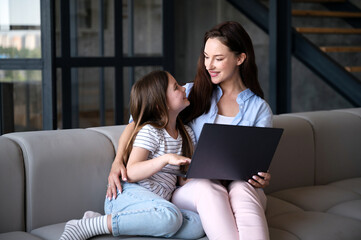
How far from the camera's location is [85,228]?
182 cm

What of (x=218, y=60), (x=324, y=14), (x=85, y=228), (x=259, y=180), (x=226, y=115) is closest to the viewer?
(x=85, y=228)

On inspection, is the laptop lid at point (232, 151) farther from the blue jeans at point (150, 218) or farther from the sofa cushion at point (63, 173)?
the sofa cushion at point (63, 173)

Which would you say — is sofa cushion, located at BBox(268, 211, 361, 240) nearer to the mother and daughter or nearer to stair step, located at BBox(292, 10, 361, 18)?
the mother and daughter

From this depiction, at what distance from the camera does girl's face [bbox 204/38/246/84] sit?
219cm

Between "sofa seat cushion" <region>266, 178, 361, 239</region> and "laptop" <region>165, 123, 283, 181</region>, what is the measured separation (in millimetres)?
274

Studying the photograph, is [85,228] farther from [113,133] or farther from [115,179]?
[113,133]

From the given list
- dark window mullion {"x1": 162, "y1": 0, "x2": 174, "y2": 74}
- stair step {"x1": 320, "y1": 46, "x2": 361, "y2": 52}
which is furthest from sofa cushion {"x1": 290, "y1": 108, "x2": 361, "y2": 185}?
dark window mullion {"x1": 162, "y1": 0, "x2": 174, "y2": 74}

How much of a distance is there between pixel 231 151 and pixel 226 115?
0.45 meters

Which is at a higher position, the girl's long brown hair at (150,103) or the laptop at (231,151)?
the girl's long brown hair at (150,103)

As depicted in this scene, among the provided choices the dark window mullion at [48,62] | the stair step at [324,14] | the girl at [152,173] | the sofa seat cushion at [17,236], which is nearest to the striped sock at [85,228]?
the girl at [152,173]

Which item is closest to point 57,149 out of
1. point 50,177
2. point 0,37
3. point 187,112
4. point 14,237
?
point 50,177

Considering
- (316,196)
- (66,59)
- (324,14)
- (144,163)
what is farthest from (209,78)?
(324,14)

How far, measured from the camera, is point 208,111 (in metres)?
2.31

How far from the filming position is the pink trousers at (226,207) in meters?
1.80
